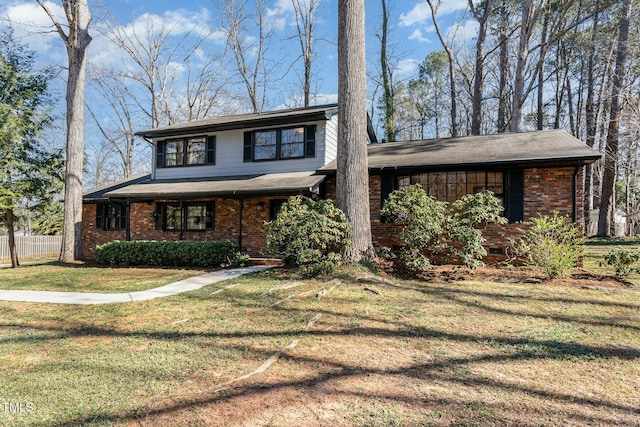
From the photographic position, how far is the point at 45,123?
13.2 metres

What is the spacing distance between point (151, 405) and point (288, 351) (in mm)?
1365

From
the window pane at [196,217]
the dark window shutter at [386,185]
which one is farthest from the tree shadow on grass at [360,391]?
the window pane at [196,217]

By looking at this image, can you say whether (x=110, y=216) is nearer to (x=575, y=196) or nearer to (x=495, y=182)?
(x=495, y=182)

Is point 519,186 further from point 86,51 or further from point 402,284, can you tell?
point 86,51

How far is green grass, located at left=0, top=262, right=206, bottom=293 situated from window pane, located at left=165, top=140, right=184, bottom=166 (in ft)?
18.4

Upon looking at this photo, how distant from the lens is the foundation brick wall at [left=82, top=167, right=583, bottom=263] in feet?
29.3

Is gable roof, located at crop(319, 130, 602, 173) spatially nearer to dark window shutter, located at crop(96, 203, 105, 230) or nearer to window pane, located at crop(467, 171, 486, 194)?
window pane, located at crop(467, 171, 486, 194)

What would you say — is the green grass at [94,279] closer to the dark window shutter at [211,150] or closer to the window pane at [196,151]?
the dark window shutter at [211,150]

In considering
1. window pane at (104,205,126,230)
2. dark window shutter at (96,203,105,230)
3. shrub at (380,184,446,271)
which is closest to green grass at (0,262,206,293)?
window pane at (104,205,126,230)

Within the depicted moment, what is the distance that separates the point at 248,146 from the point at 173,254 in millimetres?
4970

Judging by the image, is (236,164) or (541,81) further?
(541,81)

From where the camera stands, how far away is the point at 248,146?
43.2 feet

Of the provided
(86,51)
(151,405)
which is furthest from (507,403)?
(86,51)

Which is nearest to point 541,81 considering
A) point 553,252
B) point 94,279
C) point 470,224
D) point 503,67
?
point 503,67
